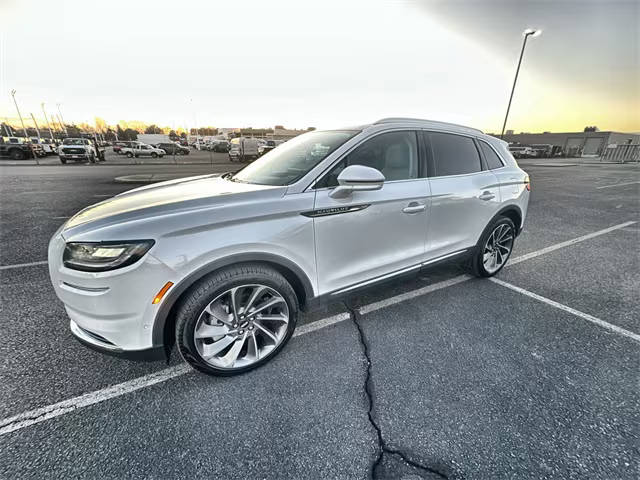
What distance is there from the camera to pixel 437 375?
2.19 meters

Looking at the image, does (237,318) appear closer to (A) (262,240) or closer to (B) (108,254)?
(A) (262,240)

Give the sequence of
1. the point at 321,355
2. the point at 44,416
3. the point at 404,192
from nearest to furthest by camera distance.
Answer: the point at 44,416
the point at 321,355
the point at 404,192

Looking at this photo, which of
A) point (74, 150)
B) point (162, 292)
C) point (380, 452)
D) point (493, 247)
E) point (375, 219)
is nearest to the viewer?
point (380, 452)

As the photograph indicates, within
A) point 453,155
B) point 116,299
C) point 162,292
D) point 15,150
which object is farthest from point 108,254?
point 15,150

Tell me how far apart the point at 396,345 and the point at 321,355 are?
0.66 meters

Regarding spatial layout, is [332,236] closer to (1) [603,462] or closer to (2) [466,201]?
(2) [466,201]

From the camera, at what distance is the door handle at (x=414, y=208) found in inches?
104

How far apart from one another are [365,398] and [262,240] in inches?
50.4

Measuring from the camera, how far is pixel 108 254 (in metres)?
1.74

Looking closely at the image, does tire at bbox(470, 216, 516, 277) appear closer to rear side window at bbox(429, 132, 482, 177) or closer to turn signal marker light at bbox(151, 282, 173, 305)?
rear side window at bbox(429, 132, 482, 177)

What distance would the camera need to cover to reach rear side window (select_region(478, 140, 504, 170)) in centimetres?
349

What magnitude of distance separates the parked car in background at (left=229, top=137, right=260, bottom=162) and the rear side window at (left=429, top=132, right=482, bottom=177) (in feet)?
82.6

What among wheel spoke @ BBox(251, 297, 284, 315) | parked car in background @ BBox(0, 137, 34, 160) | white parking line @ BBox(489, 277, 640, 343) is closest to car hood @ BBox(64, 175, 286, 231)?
wheel spoke @ BBox(251, 297, 284, 315)

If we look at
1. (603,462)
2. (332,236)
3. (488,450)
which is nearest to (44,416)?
(332,236)
